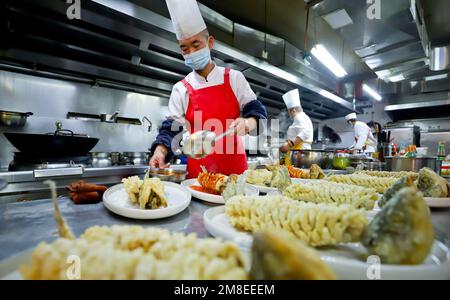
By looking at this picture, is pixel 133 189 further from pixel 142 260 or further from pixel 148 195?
pixel 142 260

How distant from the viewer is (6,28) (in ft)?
8.30

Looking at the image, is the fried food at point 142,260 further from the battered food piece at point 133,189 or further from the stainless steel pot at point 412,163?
the stainless steel pot at point 412,163

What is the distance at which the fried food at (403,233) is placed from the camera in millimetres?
511

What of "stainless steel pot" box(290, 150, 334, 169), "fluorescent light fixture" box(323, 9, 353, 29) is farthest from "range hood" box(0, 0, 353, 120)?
"stainless steel pot" box(290, 150, 334, 169)

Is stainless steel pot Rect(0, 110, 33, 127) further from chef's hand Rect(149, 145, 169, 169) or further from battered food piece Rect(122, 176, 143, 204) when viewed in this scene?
battered food piece Rect(122, 176, 143, 204)

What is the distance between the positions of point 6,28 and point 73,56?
0.80 meters

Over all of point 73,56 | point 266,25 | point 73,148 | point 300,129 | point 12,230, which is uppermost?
point 266,25

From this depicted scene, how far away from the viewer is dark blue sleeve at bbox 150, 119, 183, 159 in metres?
2.12

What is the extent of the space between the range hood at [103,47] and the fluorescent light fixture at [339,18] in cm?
121

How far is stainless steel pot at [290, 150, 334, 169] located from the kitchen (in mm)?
18

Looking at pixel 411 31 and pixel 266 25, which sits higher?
pixel 266 25

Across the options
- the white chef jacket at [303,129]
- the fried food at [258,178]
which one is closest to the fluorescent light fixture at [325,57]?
the white chef jacket at [303,129]
